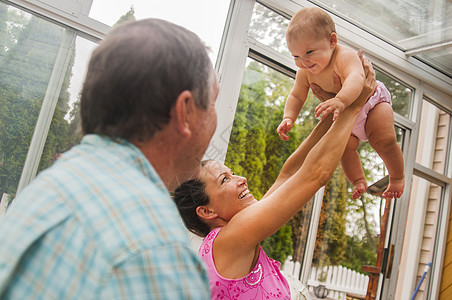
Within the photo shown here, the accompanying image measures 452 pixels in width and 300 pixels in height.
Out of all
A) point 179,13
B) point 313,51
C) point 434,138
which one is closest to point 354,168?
point 313,51

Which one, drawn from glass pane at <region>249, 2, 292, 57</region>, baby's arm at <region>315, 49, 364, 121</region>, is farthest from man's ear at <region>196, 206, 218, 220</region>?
glass pane at <region>249, 2, 292, 57</region>

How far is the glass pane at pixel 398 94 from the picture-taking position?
4434mm

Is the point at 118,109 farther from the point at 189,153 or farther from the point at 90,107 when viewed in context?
the point at 189,153

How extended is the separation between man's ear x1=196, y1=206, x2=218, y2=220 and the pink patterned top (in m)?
0.14

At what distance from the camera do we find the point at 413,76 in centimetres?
458

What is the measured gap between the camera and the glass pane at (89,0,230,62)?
2.75m

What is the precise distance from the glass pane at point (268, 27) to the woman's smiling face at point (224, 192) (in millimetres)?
2106

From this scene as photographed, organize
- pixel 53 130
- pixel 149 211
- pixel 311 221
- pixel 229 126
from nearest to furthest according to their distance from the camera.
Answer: pixel 149 211 → pixel 53 130 → pixel 229 126 → pixel 311 221

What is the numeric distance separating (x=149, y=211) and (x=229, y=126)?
2626 mm

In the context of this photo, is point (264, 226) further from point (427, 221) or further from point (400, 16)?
point (427, 221)

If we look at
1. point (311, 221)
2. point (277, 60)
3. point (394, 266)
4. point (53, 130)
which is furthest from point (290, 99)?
point (394, 266)

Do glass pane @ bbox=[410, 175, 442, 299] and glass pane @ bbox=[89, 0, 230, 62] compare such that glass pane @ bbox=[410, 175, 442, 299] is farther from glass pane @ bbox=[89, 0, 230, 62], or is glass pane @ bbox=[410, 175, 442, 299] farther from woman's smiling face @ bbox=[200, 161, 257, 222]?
woman's smiling face @ bbox=[200, 161, 257, 222]

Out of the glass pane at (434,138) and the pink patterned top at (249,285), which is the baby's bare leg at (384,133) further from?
the glass pane at (434,138)

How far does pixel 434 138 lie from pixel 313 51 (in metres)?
4.25
